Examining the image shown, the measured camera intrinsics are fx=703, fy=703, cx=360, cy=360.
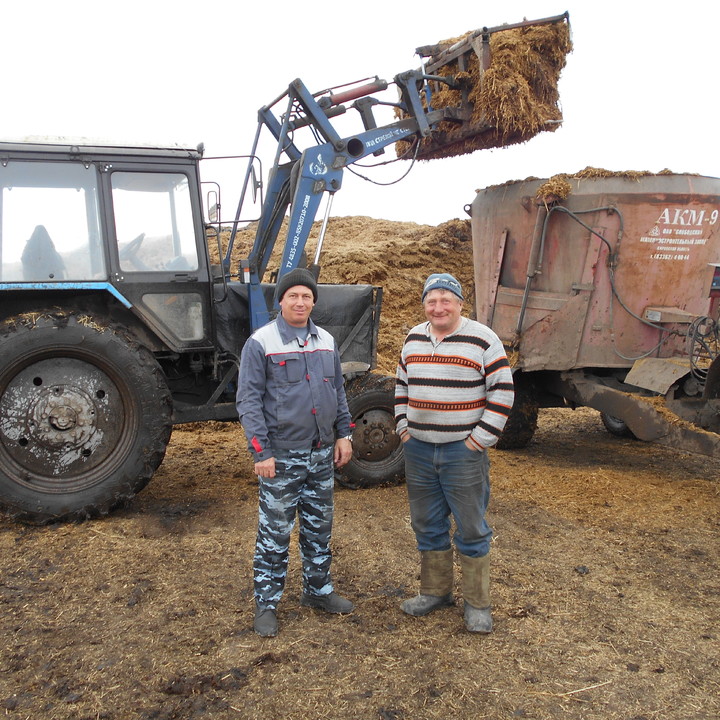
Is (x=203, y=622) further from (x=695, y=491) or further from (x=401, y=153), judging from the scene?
(x=401, y=153)

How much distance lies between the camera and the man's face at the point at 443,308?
3.29 metres

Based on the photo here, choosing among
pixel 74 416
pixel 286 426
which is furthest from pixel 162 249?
pixel 286 426

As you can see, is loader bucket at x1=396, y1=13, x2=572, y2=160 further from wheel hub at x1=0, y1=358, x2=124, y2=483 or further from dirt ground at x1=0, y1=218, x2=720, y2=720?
wheel hub at x1=0, y1=358, x2=124, y2=483

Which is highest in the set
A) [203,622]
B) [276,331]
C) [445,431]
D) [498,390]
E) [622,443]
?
[276,331]

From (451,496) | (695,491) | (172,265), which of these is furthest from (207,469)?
(695,491)

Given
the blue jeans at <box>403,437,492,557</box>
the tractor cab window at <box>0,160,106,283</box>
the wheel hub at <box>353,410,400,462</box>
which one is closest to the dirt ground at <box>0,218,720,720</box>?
the wheel hub at <box>353,410,400,462</box>

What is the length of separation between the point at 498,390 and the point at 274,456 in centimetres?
109

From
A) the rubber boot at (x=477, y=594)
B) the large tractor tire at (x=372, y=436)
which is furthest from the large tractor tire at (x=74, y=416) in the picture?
the rubber boot at (x=477, y=594)

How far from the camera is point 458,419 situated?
130 inches

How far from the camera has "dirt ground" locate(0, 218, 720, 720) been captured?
2768 millimetres

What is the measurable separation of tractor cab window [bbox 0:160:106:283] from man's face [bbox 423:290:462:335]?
2659mm

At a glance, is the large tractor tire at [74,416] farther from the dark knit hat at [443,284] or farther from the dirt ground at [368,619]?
the dark knit hat at [443,284]

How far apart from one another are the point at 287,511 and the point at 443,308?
1.22m

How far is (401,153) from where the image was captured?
23.1ft
